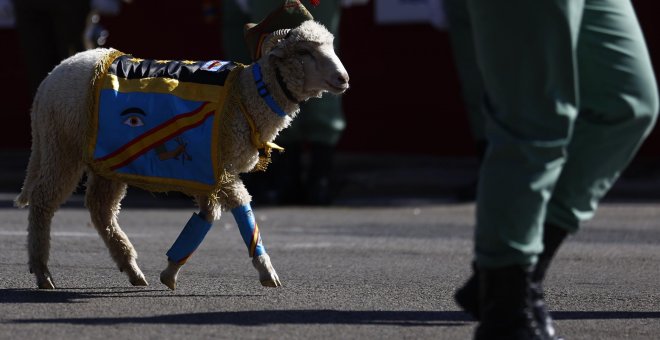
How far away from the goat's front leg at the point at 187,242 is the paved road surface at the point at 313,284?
0.07 meters

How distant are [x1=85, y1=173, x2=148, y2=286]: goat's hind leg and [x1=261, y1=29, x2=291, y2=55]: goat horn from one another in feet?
2.79

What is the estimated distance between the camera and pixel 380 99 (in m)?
12.8

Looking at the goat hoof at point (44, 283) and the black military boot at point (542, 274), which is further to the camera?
the goat hoof at point (44, 283)

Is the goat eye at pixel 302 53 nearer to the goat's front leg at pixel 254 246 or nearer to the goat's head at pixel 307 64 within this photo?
the goat's head at pixel 307 64

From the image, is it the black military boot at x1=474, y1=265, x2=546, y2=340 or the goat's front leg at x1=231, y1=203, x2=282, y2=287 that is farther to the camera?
the goat's front leg at x1=231, y1=203, x2=282, y2=287

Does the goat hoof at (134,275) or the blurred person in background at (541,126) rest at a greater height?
the blurred person in background at (541,126)

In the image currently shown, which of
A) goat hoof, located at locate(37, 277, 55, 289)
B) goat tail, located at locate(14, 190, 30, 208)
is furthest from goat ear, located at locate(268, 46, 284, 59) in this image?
goat hoof, located at locate(37, 277, 55, 289)

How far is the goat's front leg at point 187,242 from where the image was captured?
5531 mm

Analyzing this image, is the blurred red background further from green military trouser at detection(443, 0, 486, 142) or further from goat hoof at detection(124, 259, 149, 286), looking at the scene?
goat hoof at detection(124, 259, 149, 286)

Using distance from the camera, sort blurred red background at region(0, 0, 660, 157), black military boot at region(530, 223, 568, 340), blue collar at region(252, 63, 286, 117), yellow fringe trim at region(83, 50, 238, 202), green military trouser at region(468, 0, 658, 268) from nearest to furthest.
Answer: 1. green military trouser at region(468, 0, 658, 268)
2. black military boot at region(530, 223, 568, 340)
3. yellow fringe trim at region(83, 50, 238, 202)
4. blue collar at region(252, 63, 286, 117)
5. blurred red background at region(0, 0, 660, 157)

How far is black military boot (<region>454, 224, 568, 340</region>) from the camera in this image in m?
4.16

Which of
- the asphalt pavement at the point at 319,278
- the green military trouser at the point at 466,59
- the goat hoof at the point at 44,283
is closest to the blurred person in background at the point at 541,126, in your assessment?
the asphalt pavement at the point at 319,278

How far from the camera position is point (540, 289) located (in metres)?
4.23

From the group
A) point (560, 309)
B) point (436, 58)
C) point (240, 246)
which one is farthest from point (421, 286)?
point (436, 58)
